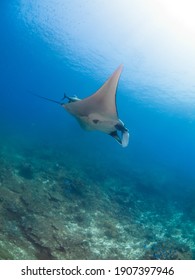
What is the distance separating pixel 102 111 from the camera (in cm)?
582

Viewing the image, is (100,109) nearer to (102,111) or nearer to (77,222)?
(102,111)

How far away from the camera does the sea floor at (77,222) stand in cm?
665

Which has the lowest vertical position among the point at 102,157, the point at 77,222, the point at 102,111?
the point at 77,222

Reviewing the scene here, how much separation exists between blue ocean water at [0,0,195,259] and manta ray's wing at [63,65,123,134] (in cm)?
321

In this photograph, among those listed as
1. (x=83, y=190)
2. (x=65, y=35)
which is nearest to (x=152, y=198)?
(x=83, y=190)

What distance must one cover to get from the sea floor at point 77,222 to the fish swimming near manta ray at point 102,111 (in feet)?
10.1

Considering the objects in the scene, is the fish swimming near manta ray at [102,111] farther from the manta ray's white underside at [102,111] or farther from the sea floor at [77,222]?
the sea floor at [77,222]

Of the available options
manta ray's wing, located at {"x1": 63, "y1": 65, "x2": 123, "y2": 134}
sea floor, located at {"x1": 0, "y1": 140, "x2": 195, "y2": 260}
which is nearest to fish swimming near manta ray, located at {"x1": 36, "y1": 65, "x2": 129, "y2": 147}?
manta ray's wing, located at {"x1": 63, "y1": 65, "x2": 123, "y2": 134}

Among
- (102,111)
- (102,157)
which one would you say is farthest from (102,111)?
(102,157)

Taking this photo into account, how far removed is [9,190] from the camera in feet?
29.2

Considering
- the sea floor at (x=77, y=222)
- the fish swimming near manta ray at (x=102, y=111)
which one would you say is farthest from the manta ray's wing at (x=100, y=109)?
the sea floor at (x=77, y=222)

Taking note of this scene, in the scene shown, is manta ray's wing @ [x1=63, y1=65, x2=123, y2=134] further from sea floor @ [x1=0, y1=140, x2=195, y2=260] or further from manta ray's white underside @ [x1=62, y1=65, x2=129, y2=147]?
sea floor @ [x1=0, y1=140, x2=195, y2=260]

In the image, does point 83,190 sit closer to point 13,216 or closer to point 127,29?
point 13,216

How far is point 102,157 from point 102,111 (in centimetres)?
2065
